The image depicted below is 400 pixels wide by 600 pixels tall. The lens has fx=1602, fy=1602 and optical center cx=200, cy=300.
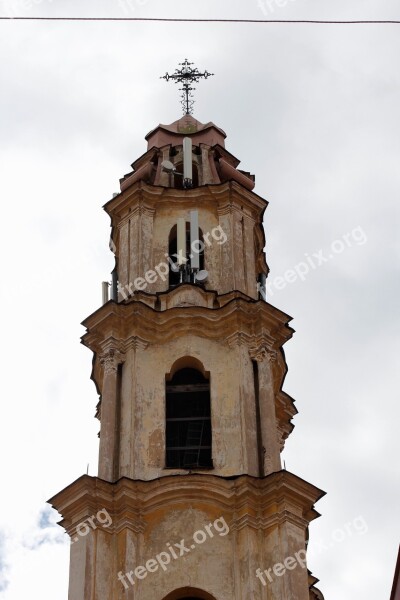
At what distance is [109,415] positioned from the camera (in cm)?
3031

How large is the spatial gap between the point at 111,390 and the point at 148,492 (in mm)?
2966

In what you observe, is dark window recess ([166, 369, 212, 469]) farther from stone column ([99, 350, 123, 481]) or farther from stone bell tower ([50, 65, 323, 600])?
stone column ([99, 350, 123, 481])

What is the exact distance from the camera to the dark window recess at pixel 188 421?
30141 millimetres

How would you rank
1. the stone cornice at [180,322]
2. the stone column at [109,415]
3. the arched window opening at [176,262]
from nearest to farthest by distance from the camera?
the stone column at [109,415]
the stone cornice at [180,322]
the arched window opening at [176,262]

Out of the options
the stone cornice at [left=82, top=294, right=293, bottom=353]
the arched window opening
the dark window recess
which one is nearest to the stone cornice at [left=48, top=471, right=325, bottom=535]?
the dark window recess

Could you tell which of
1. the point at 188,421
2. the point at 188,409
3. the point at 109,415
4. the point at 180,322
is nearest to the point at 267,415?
the point at 188,421

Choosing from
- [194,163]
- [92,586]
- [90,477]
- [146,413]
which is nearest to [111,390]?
[146,413]

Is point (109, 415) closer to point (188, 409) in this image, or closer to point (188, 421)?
point (188, 421)

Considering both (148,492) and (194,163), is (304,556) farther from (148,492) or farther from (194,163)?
(194,163)

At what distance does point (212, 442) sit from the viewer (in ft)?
98.1

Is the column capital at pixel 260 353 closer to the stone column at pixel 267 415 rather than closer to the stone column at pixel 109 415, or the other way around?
the stone column at pixel 267 415

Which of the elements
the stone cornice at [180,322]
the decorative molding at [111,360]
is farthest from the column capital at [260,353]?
the decorative molding at [111,360]

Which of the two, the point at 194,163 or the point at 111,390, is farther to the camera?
the point at 194,163

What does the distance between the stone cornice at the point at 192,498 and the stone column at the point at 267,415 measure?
756 millimetres
